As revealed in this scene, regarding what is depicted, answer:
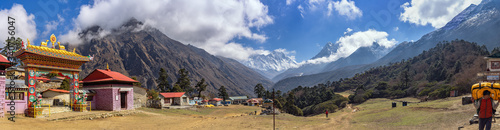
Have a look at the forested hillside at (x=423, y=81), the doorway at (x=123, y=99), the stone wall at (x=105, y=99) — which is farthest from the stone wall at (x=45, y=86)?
the forested hillside at (x=423, y=81)

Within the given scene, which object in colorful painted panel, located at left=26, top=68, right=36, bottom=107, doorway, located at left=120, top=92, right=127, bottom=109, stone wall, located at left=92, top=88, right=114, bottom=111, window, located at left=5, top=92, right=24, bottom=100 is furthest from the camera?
doorway, located at left=120, top=92, right=127, bottom=109

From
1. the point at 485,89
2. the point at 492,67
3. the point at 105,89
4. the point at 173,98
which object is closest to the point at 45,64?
the point at 105,89

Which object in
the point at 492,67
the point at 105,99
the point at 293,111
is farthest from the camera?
the point at 293,111

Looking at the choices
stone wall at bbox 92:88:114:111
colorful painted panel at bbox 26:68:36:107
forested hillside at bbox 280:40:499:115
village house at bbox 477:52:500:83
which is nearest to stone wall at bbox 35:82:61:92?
stone wall at bbox 92:88:114:111

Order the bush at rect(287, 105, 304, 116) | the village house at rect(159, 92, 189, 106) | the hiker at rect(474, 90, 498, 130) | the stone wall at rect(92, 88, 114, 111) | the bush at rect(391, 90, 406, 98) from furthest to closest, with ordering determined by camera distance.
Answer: the bush at rect(287, 105, 304, 116)
the bush at rect(391, 90, 406, 98)
the village house at rect(159, 92, 189, 106)
the stone wall at rect(92, 88, 114, 111)
the hiker at rect(474, 90, 498, 130)

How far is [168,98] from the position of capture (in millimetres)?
61375

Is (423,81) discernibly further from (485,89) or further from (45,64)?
(45,64)

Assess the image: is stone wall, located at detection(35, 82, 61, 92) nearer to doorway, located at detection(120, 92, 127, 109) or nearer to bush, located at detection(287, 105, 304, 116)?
doorway, located at detection(120, 92, 127, 109)

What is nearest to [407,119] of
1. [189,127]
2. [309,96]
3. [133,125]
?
[189,127]

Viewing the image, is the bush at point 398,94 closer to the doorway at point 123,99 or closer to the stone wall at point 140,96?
the stone wall at point 140,96

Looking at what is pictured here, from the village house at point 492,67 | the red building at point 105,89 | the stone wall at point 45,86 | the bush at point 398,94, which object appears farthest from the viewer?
the bush at point 398,94

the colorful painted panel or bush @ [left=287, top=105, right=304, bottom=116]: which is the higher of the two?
the colorful painted panel

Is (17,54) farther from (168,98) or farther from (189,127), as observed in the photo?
(168,98)

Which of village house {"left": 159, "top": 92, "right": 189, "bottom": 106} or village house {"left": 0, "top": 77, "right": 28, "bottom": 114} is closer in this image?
village house {"left": 0, "top": 77, "right": 28, "bottom": 114}
